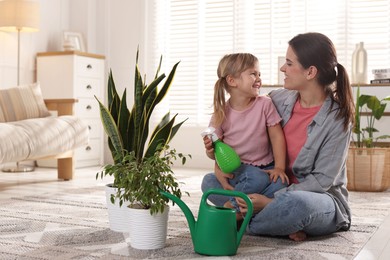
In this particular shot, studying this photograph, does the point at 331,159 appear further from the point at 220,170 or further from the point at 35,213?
the point at 35,213

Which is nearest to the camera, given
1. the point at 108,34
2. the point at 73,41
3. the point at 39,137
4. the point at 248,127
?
the point at 248,127

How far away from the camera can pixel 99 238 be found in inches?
79.4

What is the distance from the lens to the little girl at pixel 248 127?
2064mm

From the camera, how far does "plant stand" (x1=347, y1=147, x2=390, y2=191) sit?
11.6ft

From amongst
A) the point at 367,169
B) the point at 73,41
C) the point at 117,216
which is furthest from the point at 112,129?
the point at 73,41

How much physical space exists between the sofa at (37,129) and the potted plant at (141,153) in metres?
1.27

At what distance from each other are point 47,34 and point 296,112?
3.70 m

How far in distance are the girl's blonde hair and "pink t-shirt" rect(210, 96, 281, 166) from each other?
40 millimetres

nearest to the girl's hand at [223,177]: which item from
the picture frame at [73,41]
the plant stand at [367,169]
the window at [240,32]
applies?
the plant stand at [367,169]

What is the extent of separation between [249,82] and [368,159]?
1773 mm

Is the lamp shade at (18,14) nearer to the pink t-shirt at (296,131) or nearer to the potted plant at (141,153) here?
the potted plant at (141,153)

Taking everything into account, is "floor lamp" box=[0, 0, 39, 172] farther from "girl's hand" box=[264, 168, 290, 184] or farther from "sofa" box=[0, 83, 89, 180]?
"girl's hand" box=[264, 168, 290, 184]

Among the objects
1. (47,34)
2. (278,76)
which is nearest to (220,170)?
(278,76)

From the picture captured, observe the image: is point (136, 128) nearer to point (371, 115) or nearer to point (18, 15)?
point (371, 115)
